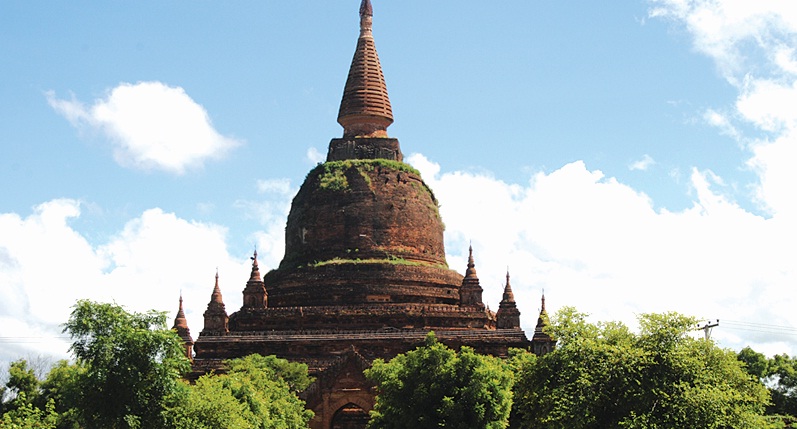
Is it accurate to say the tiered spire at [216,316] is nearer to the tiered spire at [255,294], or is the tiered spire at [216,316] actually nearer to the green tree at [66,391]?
the tiered spire at [255,294]

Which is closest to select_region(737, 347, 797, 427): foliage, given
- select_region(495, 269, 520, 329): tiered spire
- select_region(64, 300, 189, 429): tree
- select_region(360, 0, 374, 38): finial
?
select_region(495, 269, 520, 329): tiered spire

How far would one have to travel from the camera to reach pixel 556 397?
3344cm

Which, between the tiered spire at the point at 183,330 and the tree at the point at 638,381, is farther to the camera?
the tiered spire at the point at 183,330

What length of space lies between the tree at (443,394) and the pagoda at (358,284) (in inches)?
433

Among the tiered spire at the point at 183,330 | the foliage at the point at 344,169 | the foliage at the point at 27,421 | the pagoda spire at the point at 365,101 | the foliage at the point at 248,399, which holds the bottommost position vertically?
the foliage at the point at 27,421

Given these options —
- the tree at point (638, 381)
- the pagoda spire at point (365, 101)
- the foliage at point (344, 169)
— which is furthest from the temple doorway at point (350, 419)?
the pagoda spire at point (365, 101)

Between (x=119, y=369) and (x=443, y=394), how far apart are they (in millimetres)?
11388

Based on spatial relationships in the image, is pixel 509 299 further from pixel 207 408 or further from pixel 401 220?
pixel 207 408

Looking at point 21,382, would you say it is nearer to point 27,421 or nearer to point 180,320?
point 180,320

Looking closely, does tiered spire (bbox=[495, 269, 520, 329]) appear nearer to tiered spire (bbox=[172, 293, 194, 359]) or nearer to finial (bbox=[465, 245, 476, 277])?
finial (bbox=[465, 245, 476, 277])

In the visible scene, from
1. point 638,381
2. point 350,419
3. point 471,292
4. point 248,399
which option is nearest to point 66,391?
point 248,399

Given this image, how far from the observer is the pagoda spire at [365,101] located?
2643 inches

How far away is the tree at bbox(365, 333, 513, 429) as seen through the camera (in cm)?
3828

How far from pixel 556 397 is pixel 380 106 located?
3628cm
